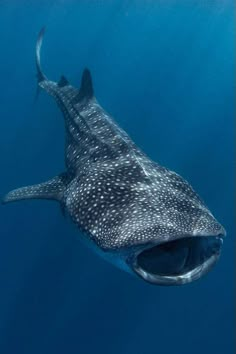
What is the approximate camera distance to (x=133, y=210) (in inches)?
168

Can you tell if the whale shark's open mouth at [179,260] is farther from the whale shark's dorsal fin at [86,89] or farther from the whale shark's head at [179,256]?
the whale shark's dorsal fin at [86,89]

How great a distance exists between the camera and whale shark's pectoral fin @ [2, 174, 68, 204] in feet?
20.1

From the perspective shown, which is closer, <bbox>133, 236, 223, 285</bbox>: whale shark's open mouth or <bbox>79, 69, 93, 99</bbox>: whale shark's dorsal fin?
<bbox>133, 236, 223, 285</bbox>: whale shark's open mouth

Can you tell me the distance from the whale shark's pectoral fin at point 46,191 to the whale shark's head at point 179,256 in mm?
2187

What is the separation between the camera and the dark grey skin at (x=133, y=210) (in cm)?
370

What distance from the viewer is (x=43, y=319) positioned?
34.7 ft

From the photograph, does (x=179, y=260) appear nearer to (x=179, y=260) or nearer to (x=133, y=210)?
(x=179, y=260)

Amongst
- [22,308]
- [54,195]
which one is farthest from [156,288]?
[54,195]

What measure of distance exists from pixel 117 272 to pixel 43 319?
230 cm

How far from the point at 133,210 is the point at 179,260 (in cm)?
70

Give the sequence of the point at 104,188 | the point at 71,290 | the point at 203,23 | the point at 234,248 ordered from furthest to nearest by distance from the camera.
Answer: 1. the point at 203,23
2. the point at 234,248
3. the point at 71,290
4. the point at 104,188

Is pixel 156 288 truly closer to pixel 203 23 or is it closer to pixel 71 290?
pixel 71 290

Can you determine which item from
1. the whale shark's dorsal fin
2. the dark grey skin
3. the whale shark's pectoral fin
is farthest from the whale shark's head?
the whale shark's dorsal fin

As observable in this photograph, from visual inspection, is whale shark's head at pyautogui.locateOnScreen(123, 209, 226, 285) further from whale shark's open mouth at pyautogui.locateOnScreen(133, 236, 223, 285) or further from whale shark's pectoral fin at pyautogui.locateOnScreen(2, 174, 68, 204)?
whale shark's pectoral fin at pyautogui.locateOnScreen(2, 174, 68, 204)
